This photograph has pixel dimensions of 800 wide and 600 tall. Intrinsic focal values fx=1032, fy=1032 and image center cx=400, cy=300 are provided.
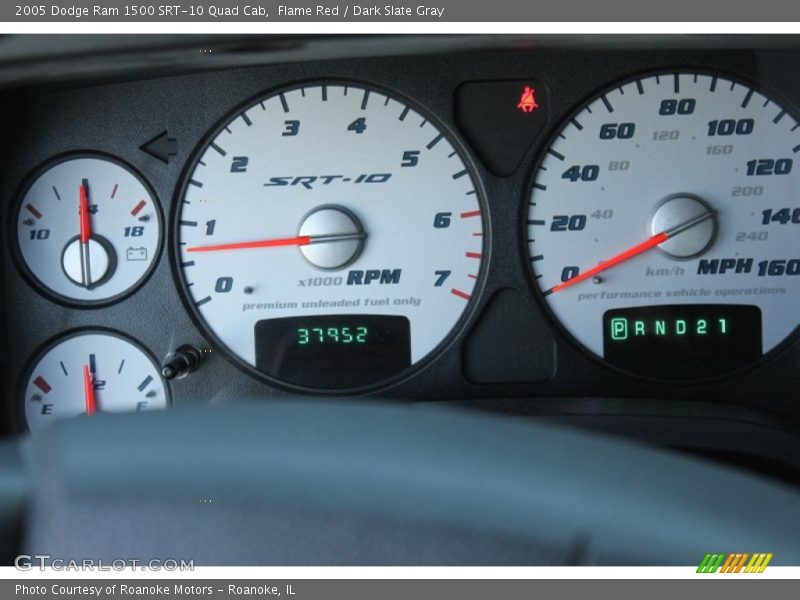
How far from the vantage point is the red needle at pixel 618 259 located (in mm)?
2789

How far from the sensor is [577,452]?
3.68 feet

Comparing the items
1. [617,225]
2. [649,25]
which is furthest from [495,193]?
[649,25]

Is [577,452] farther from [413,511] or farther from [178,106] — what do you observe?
[178,106]

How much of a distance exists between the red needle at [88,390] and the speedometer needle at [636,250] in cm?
133

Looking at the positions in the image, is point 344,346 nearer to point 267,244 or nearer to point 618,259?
point 267,244

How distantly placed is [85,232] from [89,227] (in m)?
0.02

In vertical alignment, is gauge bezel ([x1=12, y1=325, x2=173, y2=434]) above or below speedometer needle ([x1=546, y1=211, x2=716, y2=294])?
below

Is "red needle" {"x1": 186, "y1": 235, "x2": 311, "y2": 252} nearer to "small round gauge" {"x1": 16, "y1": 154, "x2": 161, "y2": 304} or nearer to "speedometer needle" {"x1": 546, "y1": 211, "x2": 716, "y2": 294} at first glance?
"small round gauge" {"x1": 16, "y1": 154, "x2": 161, "y2": 304}

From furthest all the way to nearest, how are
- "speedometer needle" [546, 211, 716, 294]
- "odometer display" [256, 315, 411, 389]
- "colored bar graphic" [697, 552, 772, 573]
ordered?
"odometer display" [256, 315, 411, 389] → "speedometer needle" [546, 211, 716, 294] → "colored bar graphic" [697, 552, 772, 573]

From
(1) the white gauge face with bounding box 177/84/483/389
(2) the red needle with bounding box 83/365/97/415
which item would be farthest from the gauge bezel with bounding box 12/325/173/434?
(1) the white gauge face with bounding box 177/84/483/389

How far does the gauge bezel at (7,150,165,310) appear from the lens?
116 inches

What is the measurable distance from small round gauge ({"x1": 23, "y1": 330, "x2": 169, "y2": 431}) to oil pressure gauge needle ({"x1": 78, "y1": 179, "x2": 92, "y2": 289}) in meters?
0.17

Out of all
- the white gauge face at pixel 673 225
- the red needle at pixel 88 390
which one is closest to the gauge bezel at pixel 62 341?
the red needle at pixel 88 390

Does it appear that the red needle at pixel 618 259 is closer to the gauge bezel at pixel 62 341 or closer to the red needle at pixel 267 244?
the red needle at pixel 267 244
